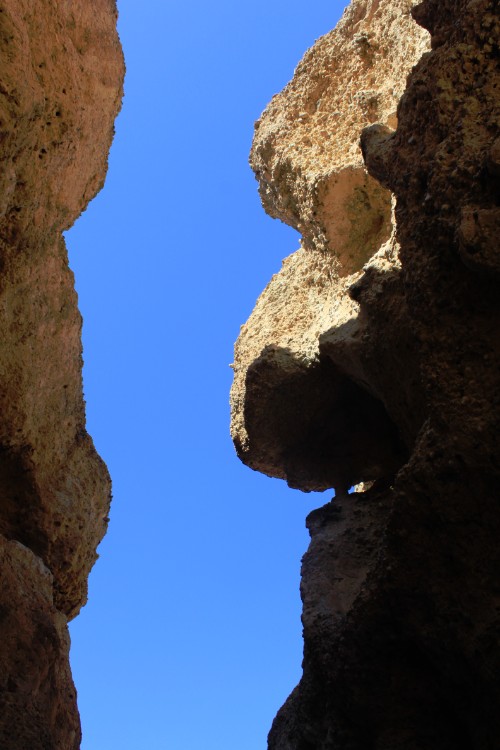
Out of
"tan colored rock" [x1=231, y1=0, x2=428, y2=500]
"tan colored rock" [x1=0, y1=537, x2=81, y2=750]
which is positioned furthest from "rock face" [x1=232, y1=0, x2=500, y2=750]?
"tan colored rock" [x1=0, y1=537, x2=81, y2=750]

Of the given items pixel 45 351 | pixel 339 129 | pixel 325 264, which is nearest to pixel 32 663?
pixel 45 351

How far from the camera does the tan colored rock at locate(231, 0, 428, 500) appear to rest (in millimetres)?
7371

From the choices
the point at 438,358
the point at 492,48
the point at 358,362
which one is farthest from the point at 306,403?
the point at 492,48

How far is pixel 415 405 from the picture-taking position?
6082 millimetres

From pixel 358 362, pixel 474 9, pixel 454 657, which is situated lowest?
pixel 454 657

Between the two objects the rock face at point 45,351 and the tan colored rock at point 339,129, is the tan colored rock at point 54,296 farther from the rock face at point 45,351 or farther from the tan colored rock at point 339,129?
the tan colored rock at point 339,129

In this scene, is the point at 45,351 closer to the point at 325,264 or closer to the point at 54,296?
the point at 54,296

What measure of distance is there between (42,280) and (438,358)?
3281 millimetres

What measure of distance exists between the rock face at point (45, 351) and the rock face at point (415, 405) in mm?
2051

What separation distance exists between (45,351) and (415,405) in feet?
10.5

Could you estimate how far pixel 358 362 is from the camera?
21.6 feet

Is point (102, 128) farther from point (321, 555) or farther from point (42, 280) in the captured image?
point (321, 555)

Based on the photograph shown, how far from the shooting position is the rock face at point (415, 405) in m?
4.14

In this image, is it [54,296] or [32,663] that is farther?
[54,296]
